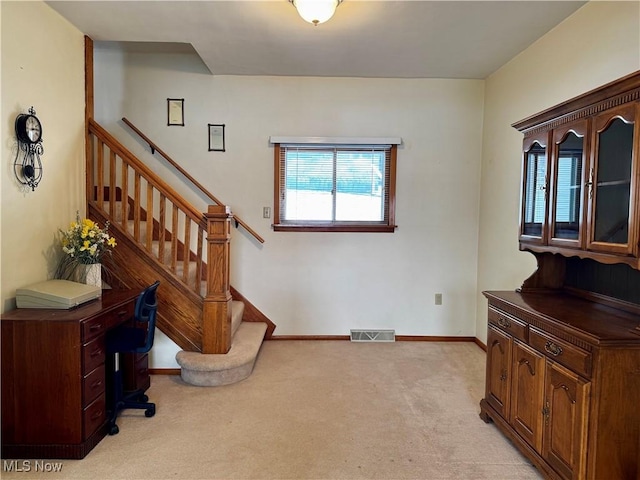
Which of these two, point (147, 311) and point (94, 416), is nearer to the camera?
point (94, 416)

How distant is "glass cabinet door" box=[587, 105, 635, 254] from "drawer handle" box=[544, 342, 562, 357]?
0.51 metres

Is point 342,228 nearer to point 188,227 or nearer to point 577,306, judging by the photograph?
point 188,227

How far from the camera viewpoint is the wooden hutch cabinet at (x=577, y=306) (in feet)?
5.19

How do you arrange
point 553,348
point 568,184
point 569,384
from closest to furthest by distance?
point 569,384
point 553,348
point 568,184

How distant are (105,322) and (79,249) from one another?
0.61m

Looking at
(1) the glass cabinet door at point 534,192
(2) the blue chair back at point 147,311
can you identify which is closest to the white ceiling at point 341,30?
(1) the glass cabinet door at point 534,192

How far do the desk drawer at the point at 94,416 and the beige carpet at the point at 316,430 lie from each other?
0.12m

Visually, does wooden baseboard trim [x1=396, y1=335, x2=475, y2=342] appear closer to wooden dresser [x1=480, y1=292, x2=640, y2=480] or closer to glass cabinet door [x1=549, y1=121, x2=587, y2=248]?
wooden dresser [x1=480, y1=292, x2=640, y2=480]

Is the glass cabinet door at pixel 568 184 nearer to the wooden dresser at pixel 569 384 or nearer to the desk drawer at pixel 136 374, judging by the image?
the wooden dresser at pixel 569 384

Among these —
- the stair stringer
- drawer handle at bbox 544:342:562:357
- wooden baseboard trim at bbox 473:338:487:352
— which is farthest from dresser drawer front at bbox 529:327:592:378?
the stair stringer

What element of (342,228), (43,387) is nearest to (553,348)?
(342,228)

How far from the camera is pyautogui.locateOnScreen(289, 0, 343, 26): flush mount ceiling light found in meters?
2.28

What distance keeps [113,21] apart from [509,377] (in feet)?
12.2

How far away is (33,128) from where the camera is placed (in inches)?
94.8
